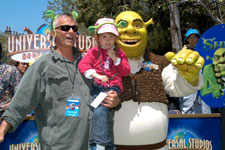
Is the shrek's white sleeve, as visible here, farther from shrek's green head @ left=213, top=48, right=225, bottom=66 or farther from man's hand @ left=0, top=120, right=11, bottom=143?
man's hand @ left=0, top=120, right=11, bottom=143

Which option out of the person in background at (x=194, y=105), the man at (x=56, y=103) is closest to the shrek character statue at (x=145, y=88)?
the man at (x=56, y=103)

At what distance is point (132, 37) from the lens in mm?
2670

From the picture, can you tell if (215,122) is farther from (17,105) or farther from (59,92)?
(17,105)

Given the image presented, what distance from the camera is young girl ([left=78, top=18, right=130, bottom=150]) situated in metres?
2.12

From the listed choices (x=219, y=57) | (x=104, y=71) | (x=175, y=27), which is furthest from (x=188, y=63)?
(x=175, y=27)

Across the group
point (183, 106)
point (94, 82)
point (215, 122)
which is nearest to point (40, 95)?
point (94, 82)

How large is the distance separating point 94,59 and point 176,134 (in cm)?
185

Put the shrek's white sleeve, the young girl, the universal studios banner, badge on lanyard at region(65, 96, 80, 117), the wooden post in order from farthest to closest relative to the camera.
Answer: the wooden post
the universal studios banner
the shrek's white sleeve
the young girl
badge on lanyard at region(65, 96, 80, 117)

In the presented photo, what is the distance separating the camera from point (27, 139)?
3.45 m

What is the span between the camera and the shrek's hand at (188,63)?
243cm

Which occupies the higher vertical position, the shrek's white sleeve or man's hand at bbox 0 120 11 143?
the shrek's white sleeve

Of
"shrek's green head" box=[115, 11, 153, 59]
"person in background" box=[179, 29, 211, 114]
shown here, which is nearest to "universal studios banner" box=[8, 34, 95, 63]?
"person in background" box=[179, 29, 211, 114]

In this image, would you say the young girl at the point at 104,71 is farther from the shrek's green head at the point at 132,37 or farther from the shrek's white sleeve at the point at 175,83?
the shrek's white sleeve at the point at 175,83

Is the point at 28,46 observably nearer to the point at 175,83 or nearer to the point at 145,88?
the point at 145,88
